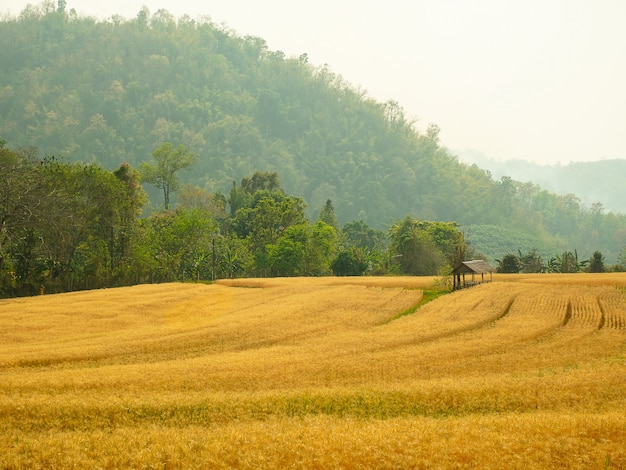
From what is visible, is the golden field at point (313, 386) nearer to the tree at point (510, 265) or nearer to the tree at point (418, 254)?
the tree at point (510, 265)

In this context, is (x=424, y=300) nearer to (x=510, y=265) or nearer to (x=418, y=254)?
(x=510, y=265)

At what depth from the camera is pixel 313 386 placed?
69.7 ft

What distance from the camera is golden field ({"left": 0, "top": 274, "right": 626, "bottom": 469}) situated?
44.7 feet

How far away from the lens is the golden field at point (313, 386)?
13.6 m

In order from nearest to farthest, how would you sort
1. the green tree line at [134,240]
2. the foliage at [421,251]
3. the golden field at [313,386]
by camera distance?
the golden field at [313,386] < the green tree line at [134,240] < the foliage at [421,251]

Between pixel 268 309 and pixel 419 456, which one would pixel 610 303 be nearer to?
pixel 268 309

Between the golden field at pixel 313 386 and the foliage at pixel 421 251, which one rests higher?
the foliage at pixel 421 251

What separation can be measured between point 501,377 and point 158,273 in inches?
2372

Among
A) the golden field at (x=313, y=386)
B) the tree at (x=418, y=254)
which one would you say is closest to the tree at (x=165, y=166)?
the tree at (x=418, y=254)

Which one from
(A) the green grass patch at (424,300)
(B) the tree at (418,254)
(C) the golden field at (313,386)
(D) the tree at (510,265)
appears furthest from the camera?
(B) the tree at (418,254)

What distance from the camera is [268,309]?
1713 inches

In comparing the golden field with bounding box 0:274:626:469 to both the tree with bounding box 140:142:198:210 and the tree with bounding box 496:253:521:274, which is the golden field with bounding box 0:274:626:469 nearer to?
the tree with bounding box 496:253:521:274

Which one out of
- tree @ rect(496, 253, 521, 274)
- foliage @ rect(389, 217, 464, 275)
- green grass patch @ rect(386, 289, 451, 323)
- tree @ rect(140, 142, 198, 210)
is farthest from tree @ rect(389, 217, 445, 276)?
tree @ rect(140, 142, 198, 210)

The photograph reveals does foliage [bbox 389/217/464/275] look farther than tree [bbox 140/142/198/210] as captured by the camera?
No
